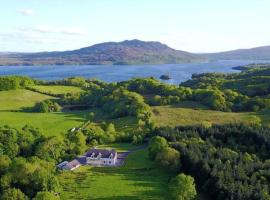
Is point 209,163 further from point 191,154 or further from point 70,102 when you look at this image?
point 70,102

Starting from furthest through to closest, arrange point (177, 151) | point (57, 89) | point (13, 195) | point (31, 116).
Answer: point (57, 89), point (31, 116), point (177, 151), point (13, 195)

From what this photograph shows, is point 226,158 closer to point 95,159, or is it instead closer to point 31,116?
point 95,159

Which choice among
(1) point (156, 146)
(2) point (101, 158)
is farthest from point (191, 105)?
(2) point (101, 158)

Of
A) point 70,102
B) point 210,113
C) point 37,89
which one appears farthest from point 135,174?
point 37,89

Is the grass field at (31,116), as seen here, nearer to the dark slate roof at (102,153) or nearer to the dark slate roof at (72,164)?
the dark slate roof at (102,153)

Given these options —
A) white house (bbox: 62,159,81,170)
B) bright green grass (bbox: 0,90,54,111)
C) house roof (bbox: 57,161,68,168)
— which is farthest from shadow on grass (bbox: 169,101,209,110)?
house roof (bbox: 57,161,68,168)

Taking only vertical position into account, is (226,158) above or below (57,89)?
above
